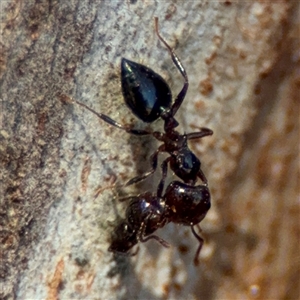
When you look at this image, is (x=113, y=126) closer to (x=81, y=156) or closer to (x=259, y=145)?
(x=81, y=156)

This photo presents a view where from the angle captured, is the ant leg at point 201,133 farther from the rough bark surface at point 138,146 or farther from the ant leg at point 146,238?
the ant leg at point 146,238

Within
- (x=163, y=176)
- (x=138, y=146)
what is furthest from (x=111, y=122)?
(x=163, y=176)

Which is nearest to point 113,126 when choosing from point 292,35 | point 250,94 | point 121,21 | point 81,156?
point 81,156

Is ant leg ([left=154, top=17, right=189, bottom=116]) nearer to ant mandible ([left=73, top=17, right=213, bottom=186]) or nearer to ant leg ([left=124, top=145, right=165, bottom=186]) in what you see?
ant mandible ([left=73, top=17, right=213, bottom=186])

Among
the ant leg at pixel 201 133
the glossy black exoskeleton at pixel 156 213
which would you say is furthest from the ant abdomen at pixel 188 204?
the ant leg at pixel 201 133

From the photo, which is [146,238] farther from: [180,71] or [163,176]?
[180,71]

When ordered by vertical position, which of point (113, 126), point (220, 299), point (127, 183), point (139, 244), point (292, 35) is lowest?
point (220, 299)
